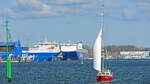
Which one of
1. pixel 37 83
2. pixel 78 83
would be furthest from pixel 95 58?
pixel 37 83

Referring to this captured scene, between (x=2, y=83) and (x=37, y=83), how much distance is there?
5.03 meters

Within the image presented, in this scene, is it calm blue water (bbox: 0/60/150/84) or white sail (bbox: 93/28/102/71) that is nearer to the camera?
white sail (bbox: 93/28/102/71)

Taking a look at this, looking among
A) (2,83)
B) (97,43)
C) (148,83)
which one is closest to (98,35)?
(97,43)

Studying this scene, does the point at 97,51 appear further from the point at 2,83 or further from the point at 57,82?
the point at 2,83

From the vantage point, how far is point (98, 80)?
6794 centimetres

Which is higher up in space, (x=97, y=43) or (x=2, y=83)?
(x=97, y=43)

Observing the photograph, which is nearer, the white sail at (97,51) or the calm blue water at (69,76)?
the white sail at (97,51)

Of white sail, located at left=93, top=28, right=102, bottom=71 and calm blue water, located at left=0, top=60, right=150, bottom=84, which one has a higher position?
white sail, located at left=93, top=28, right=102, bottom=71

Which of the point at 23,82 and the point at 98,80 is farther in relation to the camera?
the point at 23,82

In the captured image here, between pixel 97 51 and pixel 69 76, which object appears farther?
pixel 69 76

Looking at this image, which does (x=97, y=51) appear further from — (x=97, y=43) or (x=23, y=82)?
(x=23, y=82)

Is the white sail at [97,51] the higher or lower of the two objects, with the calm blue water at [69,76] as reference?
higher

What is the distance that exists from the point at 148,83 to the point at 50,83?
45.5 feet

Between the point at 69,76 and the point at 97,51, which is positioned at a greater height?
the point at 97,51
